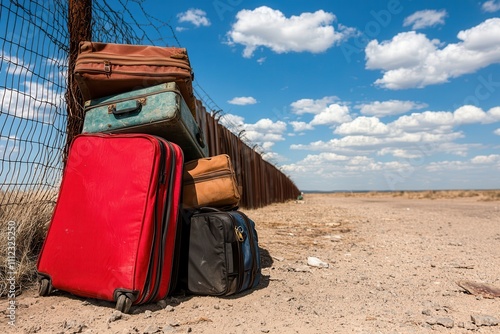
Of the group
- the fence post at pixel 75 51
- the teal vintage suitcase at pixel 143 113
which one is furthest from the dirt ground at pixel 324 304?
the fence post at pixel 75 51

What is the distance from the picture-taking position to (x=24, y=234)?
7.84ft

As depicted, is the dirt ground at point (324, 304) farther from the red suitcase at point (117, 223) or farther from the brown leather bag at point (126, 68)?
the brown leather bag at point (126, 68)

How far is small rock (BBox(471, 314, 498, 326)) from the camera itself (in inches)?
70.5

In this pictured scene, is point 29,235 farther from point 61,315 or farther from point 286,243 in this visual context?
point 286,243

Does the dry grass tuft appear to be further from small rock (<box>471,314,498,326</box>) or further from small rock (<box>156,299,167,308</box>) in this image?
small rock (<box>471,314,498,326</box>)

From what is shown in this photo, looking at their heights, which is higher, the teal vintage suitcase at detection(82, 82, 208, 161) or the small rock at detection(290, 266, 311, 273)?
the teal vintage suitcase at detection(82, 82, 208, 161)

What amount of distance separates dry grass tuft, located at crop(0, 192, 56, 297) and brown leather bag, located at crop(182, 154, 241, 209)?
38.9 inches

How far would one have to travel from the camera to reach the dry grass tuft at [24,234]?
213cm

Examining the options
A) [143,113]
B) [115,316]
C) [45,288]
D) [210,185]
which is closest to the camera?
[115,316]

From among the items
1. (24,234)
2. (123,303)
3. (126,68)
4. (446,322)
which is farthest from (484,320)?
(24,234)

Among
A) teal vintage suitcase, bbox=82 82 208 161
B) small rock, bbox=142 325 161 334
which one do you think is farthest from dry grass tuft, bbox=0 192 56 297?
small rock, bbox=142 325 161 334

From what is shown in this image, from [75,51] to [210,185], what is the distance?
1.53 m

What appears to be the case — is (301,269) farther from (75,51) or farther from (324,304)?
(75,51)

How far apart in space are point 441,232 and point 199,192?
4.03 meters
